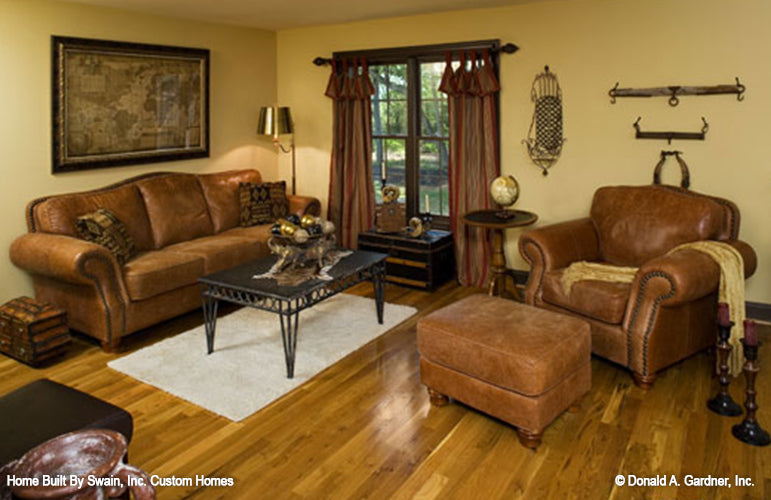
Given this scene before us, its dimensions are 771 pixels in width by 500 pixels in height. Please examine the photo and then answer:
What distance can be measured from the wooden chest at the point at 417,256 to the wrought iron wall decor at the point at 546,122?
3.36 feet

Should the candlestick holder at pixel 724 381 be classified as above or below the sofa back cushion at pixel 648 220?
below

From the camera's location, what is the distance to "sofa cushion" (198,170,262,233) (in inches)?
208

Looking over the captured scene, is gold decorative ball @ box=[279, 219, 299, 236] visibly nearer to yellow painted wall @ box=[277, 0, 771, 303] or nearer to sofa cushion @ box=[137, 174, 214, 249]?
sofa cushion @ box=[137, 174, 214, 249]

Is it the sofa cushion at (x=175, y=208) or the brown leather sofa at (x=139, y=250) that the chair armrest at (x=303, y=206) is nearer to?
the brown leather sofa at (x=139, y=250)

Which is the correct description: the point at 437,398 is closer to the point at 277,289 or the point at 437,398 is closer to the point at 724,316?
the point at 277,289

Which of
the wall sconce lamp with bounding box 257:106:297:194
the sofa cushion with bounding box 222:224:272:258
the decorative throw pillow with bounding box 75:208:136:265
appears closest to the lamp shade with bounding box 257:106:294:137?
the wall sconce lamp with bounding box 257:106:297:194

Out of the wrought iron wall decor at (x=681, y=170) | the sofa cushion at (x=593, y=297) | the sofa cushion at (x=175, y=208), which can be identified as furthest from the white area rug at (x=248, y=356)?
the wrought iron wall decor at (x=681, y=170)

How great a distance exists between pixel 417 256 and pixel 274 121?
1904 mm

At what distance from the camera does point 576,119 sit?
4.80m

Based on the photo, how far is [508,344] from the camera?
108 inches

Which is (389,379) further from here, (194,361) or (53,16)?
(53,16)

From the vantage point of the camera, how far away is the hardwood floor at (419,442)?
248 cm

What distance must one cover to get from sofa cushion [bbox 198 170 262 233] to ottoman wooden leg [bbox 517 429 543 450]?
11.1 feet

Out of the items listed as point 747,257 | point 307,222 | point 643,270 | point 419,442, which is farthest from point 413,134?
point 419,442
